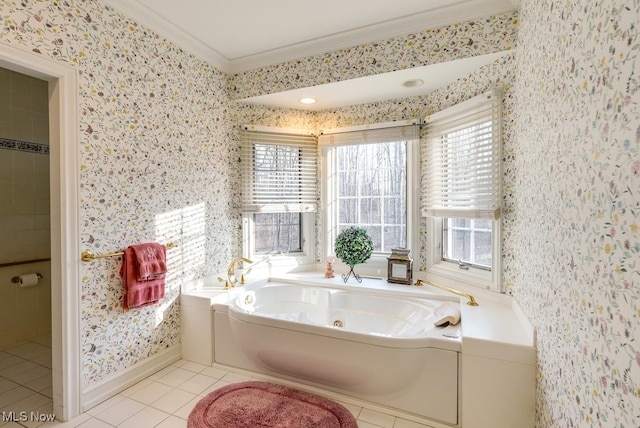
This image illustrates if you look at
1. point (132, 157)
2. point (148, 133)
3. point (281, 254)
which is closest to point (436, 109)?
point (281, 254)

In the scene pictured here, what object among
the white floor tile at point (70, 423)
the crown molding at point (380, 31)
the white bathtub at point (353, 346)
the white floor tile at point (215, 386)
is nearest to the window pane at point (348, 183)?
the white bathtub at point (353, 346)

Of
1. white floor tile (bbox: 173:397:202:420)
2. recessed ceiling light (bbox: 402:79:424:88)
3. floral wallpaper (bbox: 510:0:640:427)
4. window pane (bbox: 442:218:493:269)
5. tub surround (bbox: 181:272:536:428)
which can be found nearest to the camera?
floral wallpaper (bbox: 510:0:640:427)

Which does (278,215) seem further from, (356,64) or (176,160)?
(356,64)

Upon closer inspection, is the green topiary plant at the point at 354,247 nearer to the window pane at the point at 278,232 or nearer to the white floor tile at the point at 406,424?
the window pane at the point at 278,232

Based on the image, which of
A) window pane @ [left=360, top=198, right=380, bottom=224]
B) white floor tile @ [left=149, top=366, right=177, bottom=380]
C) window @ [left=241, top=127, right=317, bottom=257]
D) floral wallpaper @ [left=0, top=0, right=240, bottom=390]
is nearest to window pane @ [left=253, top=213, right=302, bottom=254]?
window @ [left=241, top=127, right=317, bottom=257]

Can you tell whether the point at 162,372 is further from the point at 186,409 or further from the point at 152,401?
the point at 186,409

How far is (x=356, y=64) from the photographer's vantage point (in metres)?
2.45

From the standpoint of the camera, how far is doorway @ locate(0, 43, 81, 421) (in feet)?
5.76

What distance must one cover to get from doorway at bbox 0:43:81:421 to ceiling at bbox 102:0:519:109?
0.75 m

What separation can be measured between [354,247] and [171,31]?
2.31 m

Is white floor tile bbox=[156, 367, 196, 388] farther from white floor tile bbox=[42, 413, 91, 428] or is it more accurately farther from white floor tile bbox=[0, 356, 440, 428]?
white floor tile bbox=[42, 413, 91, 428]

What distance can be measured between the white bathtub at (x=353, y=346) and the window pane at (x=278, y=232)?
0.60m

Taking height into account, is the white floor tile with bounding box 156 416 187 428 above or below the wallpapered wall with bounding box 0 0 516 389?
below

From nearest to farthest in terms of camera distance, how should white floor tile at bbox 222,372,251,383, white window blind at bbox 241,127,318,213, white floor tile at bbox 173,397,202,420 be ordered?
white floor tile at bbox 173,397,202,420 → white floor tile at bbox 222,372,251,383 → white window blind at bbox 241,127,318,213
